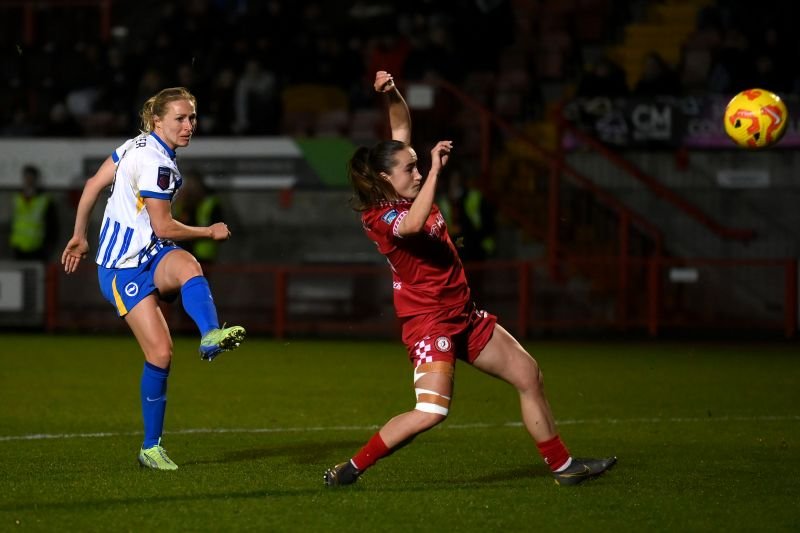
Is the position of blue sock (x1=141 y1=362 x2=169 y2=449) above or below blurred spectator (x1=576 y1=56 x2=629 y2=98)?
below

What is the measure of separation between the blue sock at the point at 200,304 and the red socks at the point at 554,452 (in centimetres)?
181

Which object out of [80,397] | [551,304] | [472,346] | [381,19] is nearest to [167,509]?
[472,346]

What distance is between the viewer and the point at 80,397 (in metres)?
12.1

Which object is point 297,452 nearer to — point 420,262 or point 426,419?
point 426,419

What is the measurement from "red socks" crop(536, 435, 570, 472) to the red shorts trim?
22.4 inches

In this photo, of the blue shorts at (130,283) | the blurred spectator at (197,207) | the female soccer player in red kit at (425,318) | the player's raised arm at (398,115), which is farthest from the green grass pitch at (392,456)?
the blurred spectator at (197,207)

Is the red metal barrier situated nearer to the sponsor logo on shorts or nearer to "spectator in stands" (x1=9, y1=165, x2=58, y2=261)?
"spectator in stands" (x1=9, y1=165, x2=58, y2=261)

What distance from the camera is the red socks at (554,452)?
23.8ft

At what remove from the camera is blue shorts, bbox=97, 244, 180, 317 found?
7.81 metres

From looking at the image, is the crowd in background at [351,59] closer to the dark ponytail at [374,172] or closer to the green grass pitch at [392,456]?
the green grass pitch at [392,456]

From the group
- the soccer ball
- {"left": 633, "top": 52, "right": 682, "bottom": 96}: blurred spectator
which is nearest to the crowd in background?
{"left": 633, "top": 52, "right": 682, "bottom": 96}: blurred spectator

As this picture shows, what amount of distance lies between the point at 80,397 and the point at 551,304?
7398 millimetres

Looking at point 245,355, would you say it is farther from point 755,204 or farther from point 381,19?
point 381,19

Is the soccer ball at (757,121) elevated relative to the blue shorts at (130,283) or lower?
elevated
